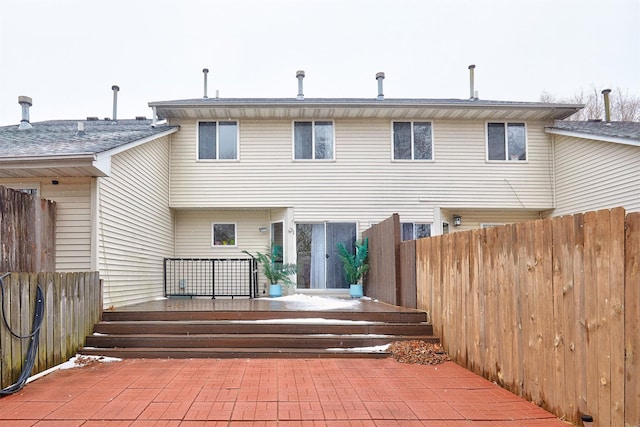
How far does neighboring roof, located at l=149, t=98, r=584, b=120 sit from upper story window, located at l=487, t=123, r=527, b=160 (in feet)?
0.80

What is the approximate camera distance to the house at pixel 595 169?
8898 mm

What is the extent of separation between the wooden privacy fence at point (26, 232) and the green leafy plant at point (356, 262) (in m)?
5.66

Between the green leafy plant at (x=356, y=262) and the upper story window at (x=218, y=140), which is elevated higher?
the upper story window at (x=218, y=140)

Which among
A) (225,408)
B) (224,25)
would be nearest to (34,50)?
(224,25)

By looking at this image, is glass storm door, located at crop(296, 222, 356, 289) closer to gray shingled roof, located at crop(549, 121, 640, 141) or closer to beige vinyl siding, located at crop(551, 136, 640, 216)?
beige vinyl siding, located at crop(551, 136, 640, 216)

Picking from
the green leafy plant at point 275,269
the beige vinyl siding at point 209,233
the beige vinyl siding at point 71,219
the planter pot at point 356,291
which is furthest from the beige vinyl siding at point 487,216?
the beige vinyl siding at point 71,219

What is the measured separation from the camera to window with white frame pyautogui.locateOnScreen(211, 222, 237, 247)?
10.9 metres

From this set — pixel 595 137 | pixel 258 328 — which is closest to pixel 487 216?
pixel 595 137

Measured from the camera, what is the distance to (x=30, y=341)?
463 cm

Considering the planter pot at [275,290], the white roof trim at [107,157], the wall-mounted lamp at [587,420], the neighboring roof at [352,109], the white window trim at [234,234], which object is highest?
the neighboring roof at [352,109]

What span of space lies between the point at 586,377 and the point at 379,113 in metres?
8.34

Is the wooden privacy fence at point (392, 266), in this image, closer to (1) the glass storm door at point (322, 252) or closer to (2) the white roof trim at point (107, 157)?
(1) the glass storm door at point (322, 252)

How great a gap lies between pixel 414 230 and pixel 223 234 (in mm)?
4738

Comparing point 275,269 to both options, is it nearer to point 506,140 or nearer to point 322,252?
point 322,252
